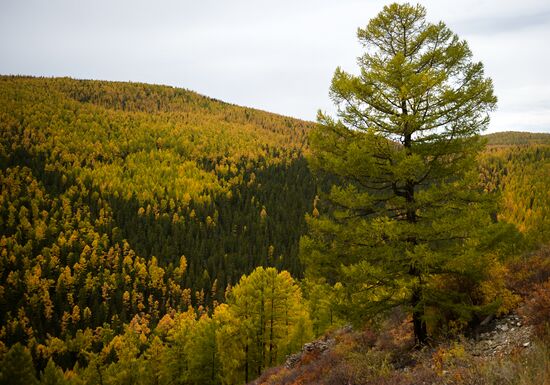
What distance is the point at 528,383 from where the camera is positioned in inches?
215

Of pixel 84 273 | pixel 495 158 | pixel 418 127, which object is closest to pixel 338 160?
pixel 418 127

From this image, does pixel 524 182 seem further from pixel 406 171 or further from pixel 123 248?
pixel 406 171

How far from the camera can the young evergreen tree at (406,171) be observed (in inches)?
380

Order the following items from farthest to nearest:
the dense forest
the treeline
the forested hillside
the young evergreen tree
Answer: the forested hillside
the treeline
the dense forest
the young evergreen tree

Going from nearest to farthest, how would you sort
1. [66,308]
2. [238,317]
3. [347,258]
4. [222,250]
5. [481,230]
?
1. [481,230]
2. [347,258]
3. [238,317]
4. [66,308]
5. [222,250]

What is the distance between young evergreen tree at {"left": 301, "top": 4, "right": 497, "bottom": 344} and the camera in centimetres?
966

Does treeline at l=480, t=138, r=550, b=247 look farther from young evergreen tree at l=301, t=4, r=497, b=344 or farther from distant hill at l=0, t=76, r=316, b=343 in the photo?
distant hill at l=0, t=76, r=316, b=343

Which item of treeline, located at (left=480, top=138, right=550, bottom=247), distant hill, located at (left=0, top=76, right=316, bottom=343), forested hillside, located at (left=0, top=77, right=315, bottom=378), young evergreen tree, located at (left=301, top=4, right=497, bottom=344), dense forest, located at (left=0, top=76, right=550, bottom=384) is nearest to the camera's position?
young evergreen tree, located at (left=301, top=4, right=497, bottom=344)

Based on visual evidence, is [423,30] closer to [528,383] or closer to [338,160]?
[338,160]

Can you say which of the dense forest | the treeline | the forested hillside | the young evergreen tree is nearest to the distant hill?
the forested hillside

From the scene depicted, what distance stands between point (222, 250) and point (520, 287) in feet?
467

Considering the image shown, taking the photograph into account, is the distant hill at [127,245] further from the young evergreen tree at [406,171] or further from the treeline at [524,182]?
the young evergreen tree at [406,171]

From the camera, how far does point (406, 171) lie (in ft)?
31.3

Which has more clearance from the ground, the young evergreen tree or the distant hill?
the young evergreen tree
